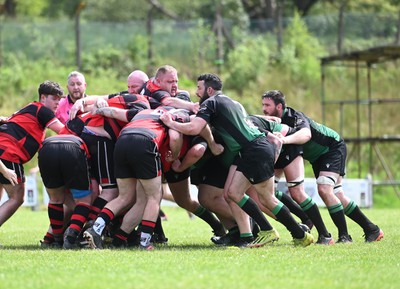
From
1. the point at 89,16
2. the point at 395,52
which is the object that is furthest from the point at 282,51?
the point at 89,16

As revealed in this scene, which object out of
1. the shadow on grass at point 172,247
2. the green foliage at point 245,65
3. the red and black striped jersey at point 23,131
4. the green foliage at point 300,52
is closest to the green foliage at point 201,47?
the green foliage at point 245,65

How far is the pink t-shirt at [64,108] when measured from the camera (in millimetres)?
12616

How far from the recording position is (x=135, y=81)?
479 inches

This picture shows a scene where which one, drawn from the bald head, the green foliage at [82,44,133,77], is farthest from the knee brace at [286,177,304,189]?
the green foliage at [82,44,133,77]

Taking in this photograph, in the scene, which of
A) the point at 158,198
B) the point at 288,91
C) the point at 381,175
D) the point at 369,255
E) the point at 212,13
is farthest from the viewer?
the point at 212,13

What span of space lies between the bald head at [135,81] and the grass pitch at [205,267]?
7.45 feet

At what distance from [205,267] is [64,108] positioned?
4.96 metres

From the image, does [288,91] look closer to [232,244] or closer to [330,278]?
[232,244]

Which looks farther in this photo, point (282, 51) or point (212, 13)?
point (212, 13)

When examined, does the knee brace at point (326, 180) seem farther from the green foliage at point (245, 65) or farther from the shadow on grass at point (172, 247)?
the green foliage at point (245, 65)

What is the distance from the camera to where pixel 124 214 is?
37.4 ft

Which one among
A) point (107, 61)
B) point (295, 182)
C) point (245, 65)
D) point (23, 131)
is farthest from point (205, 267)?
point (107, 61)

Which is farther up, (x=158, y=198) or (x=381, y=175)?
(x=158, y=198)

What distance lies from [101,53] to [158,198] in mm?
23533
